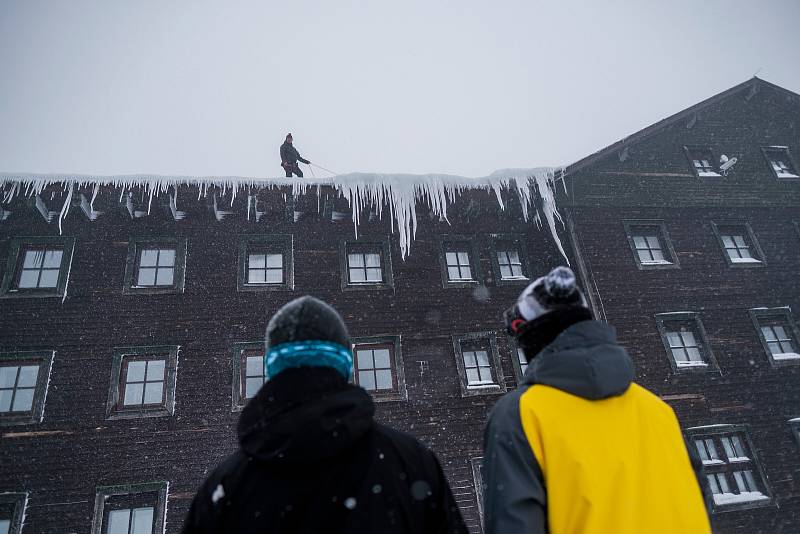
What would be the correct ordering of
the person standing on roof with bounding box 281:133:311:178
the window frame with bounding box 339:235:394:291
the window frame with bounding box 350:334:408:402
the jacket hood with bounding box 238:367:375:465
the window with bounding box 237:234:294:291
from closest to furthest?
the jacket hood with bounding box 238:367:375:465 → the window frame with bounding box 350:334:408:402 → the window with bounding box 237:234:294:291 → the window frame with bounding box 339:235:394:291 → the person standing on roof with bounding box 281:133:311:178

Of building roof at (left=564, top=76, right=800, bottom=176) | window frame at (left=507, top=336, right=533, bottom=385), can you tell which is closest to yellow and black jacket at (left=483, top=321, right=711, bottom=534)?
window frame at (left=507, top=336, right=533, bottom=385)

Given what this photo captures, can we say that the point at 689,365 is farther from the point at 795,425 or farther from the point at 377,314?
the point at 377,314

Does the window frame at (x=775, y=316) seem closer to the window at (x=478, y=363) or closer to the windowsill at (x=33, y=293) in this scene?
the window at (x=478, y=363)

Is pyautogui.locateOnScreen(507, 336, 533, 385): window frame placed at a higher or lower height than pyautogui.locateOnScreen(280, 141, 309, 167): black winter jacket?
lower

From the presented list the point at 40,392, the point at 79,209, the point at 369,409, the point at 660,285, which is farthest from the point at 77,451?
the point at 660,285

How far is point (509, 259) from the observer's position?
39.1ft

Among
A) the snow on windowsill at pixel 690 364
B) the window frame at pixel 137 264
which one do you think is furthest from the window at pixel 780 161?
the window frame at pixel 137 264

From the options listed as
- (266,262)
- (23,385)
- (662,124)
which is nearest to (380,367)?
(266,262)

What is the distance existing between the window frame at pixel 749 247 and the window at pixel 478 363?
7057mm

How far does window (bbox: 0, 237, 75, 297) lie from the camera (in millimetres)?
9445

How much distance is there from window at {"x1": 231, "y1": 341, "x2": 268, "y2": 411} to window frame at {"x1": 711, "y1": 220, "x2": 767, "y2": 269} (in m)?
12.2

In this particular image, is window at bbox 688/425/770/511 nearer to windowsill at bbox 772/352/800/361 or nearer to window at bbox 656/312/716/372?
window at bbox 656/312/716/372

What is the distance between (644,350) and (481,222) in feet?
16.5

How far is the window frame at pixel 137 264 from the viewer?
32.2 feet
